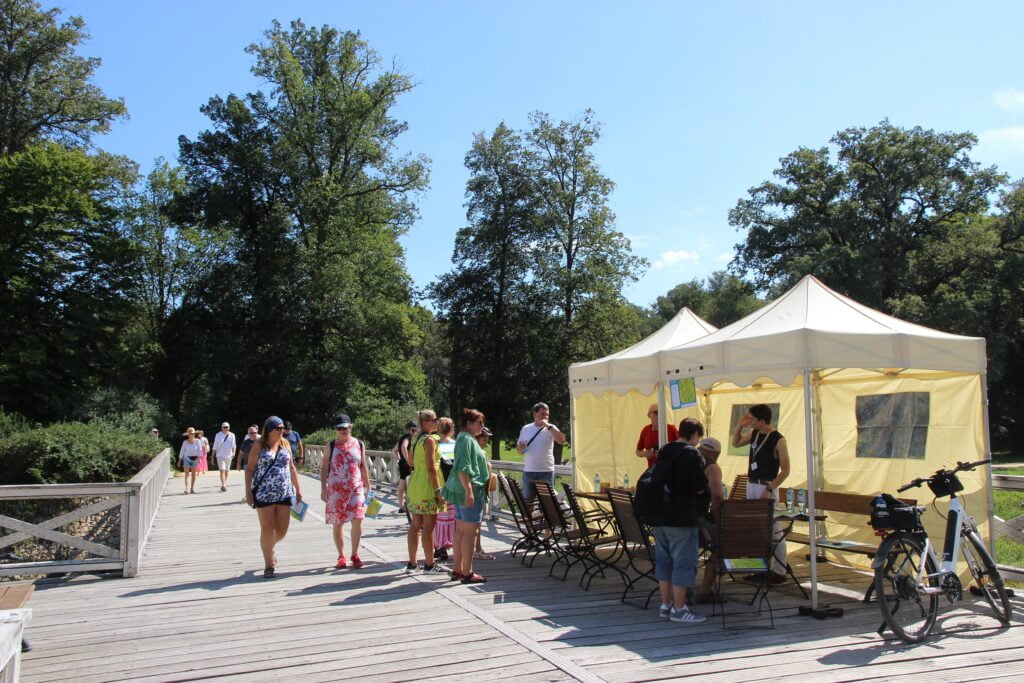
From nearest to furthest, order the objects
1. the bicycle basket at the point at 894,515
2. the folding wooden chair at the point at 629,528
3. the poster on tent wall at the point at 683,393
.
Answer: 1. the bicycle basket at the point at 894,515
2. the folding wooden chair at the point at 629,528
3. the poster on tent wall at the point at 683,393

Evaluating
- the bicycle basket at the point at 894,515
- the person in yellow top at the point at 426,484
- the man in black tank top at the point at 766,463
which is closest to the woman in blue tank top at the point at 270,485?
the person in yellow top at the point at 426,484

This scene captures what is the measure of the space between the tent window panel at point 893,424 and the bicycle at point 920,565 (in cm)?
228

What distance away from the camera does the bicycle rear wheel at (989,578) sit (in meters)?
5.86

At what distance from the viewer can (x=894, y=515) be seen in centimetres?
569

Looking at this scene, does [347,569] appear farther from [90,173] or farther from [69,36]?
[69,36]

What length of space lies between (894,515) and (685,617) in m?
1.65

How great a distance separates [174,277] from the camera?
46.3 m

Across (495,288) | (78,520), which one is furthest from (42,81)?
(78,520)

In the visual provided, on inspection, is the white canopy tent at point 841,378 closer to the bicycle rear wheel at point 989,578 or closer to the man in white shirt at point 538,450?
the man in white shirt at point 538,450

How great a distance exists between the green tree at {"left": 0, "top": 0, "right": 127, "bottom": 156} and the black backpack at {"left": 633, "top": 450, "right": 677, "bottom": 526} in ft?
123

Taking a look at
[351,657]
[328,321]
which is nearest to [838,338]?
[351,657]

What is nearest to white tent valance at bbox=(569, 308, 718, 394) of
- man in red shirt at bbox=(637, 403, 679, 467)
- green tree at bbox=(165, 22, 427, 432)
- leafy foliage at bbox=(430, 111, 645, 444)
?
man in red shirt at bbox=(637, 403, 679, 467)

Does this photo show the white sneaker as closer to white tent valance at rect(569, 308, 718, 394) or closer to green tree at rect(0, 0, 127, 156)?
white tent valance at rect(569, 308, 718, 394)

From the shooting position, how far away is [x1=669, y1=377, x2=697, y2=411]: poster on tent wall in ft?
26.9
